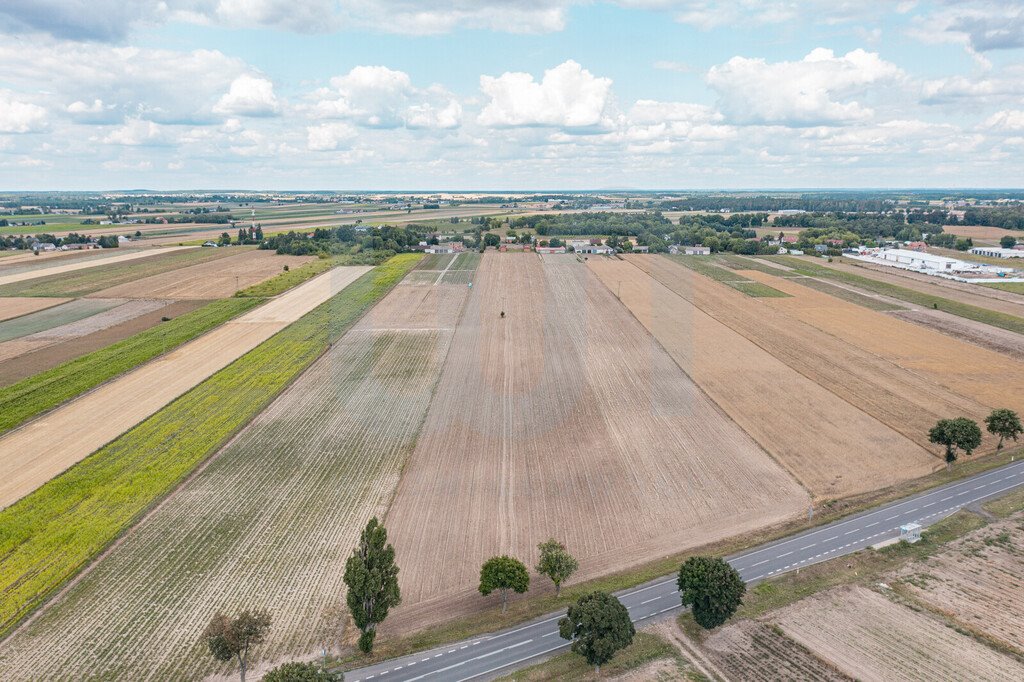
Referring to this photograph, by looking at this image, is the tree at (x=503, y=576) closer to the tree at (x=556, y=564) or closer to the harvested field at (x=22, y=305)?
the tree at (x=556, y=564)

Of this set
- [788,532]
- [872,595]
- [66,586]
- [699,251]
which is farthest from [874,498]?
[699,251]

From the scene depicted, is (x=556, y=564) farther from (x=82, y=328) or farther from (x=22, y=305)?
(x=22, y=305)

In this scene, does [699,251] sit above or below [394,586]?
above

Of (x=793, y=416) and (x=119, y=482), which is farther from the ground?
(x=793, y=416)

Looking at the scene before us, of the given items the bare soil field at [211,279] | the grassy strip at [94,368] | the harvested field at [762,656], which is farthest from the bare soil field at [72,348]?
the harvested field at [762,656]

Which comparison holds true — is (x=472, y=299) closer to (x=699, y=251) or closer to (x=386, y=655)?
(x=386, y=655)

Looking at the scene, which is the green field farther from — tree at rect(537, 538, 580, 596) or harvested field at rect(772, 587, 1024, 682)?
harvested field at rect(772, 587, 1024, 682)

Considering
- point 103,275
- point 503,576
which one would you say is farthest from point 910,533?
point 103,275
